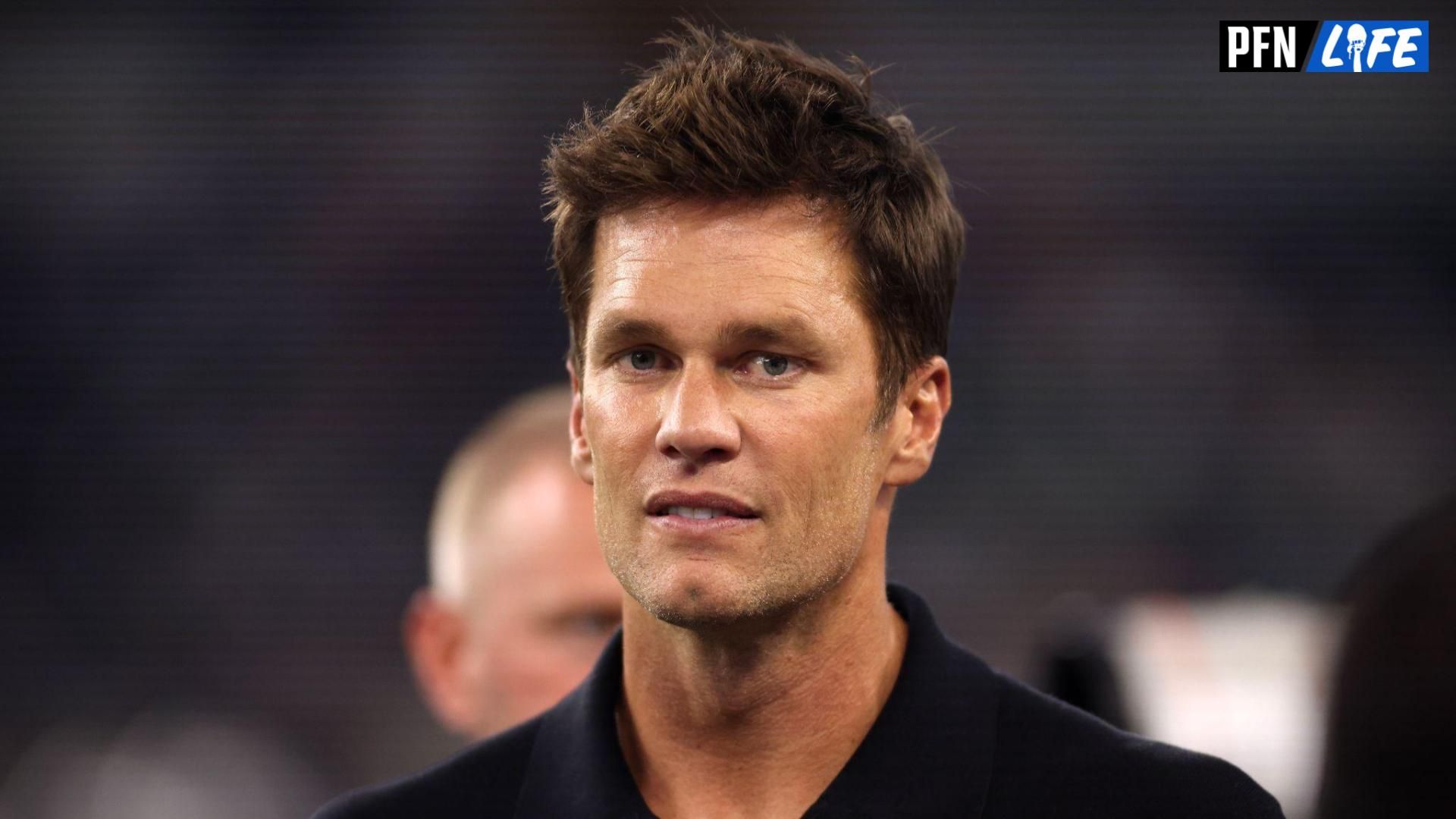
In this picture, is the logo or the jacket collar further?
the logo

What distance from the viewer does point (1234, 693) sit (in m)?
5.75

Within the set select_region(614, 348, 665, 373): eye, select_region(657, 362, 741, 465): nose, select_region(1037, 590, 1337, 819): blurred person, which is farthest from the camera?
select_region(1037, 590, 1337, 819): blurred person

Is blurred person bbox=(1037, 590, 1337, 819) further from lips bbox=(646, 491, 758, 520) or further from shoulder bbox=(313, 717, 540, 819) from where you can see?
lips bbox=(646, 491, 758, 520)

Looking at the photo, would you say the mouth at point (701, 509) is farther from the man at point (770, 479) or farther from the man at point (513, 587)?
the man at point (513, 587)

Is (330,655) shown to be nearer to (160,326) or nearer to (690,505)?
(160,326)

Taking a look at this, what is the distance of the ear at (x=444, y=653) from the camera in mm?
4262

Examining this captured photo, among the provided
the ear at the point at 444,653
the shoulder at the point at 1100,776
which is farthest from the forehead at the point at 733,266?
the ear at the point at 444,653

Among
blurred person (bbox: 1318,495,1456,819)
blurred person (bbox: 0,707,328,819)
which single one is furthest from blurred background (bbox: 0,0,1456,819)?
blurred person (bbox: 1318,495,1456,819)

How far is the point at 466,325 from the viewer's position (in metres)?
7.91

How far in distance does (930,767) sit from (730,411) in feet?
1.93

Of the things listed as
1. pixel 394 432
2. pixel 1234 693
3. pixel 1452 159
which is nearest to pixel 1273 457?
pixel 1452 159

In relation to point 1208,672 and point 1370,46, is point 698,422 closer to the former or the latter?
point 1208,672

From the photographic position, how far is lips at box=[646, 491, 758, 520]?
2525 mm

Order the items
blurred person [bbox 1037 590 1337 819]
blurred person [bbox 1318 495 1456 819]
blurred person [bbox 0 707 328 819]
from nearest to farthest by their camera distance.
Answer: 1. blurred person [bbox 1318 495 1456 819]
2. blurred person [bbox 1037 590 1337 819]
3. blurred person [bbox 0 707 328 819]
